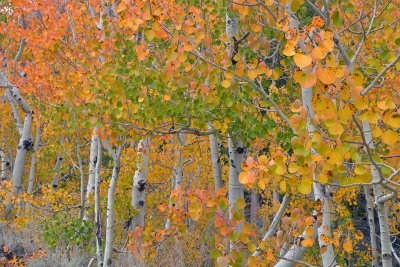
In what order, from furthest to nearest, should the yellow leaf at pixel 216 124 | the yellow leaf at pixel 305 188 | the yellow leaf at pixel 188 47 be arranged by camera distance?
the yellow leaf at pixel 216 124
the yellow leaf at pixel 188 47
the yellow leaf at pixel 305 188

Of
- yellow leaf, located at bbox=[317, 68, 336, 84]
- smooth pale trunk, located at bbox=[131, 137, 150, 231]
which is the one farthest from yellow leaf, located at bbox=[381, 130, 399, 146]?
smooth pale trunk, located at bbox=[131, 137, 150, 231]

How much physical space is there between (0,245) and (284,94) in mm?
6446

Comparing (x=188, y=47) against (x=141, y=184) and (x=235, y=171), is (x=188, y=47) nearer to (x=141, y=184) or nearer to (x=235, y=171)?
(x=235, y=171)

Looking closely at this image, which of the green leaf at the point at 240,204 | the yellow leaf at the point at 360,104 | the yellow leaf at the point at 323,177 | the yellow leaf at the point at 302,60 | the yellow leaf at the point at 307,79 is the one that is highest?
the yellow leaf at the point at 302,60

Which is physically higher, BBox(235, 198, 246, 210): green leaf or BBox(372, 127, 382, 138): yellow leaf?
BBox(372, 127, 382, 138): yellow leaf

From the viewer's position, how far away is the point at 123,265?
5.29m

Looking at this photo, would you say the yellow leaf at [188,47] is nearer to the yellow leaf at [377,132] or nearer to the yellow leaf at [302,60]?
the yellow leaf at [302,60]

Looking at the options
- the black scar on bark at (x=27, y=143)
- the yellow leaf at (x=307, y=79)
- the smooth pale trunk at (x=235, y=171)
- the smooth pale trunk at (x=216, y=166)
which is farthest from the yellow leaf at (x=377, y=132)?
the black scar on bark at (x=27, y=143)

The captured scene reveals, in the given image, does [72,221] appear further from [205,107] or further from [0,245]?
[205,107]

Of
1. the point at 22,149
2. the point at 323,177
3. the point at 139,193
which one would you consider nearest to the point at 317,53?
the point at 323,177

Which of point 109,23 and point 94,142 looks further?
point 94,142

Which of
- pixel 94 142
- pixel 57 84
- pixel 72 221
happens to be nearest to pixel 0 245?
pixel 72 221

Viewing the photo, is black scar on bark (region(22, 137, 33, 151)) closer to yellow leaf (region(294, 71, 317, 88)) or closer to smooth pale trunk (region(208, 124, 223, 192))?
smooth pale trunk (region(208, 124, 223, 192))

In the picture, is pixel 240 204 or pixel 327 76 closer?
pixel 327 76
